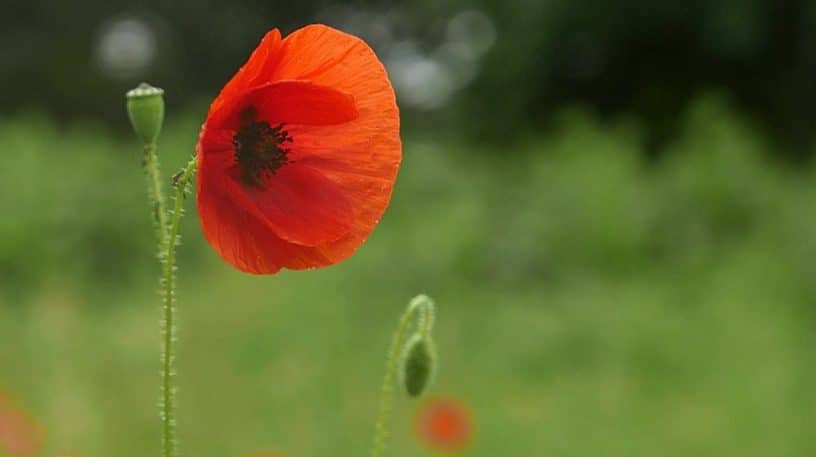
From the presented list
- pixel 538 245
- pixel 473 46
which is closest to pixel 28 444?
pixel 538 245

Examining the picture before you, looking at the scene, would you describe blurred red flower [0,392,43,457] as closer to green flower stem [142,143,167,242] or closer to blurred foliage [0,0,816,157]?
green flower stem [142,143,167,242]

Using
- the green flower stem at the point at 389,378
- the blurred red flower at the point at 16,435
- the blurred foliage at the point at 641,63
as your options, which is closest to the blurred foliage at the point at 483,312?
the blurred red flower at the point at 16,435

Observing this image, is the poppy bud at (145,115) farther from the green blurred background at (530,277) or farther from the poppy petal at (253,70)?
the green blurred background at (530,277)

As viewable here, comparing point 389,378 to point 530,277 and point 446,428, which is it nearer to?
point 446,428

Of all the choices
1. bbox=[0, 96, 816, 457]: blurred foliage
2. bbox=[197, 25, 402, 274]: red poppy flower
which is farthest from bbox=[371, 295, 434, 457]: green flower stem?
bbox=[0, 96, 816, 457]: blurred foliage

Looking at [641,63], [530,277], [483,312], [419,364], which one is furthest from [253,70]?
[641,63]

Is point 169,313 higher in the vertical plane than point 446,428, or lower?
lower

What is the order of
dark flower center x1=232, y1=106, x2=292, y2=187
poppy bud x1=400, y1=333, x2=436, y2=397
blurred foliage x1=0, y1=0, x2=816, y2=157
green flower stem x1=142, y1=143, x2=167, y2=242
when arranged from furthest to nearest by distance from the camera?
blurred foliage x1=0, y1=0, x2=816, y2=157
poppy bud x1=400, y1=333, x2=436, y2=397
dark flower center x1=232, y1=106, x2=292, y2=187
green flower stem x1=142, y1=143, x2=167, y2=242
